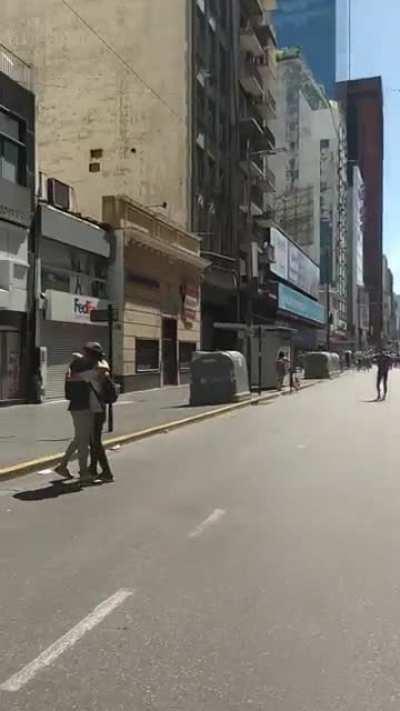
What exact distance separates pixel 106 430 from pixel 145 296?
17.2m

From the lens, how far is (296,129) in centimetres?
11206

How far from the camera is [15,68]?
2411 cm

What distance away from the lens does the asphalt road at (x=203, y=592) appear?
4152 mm

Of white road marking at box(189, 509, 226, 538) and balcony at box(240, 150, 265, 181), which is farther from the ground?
balcony at box(240, 150, 265, 181)

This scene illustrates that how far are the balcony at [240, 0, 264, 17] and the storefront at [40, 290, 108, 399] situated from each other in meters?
35.8

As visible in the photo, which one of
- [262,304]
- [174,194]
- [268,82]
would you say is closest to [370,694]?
[174,194]

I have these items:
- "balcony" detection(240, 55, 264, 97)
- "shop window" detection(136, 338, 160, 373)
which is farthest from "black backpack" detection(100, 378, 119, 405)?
"balcony" detection(240, 55, 264, 97)

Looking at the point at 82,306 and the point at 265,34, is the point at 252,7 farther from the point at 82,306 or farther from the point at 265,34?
the point at 82,306

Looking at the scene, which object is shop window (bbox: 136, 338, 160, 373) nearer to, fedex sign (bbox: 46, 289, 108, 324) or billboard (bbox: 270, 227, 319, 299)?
fedex sign (bbox: 46, 289, 108, 324)

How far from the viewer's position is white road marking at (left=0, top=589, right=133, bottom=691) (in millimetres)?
4227

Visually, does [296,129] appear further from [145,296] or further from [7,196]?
[7,196]

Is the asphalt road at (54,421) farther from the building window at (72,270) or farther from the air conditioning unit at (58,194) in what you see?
the air conditioning unit at (58,194)

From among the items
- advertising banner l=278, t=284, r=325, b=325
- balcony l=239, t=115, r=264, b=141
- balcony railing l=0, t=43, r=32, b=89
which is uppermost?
balcony l=239, t=115, r=264, b=141

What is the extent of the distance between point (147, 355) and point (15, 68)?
44.7 feet
